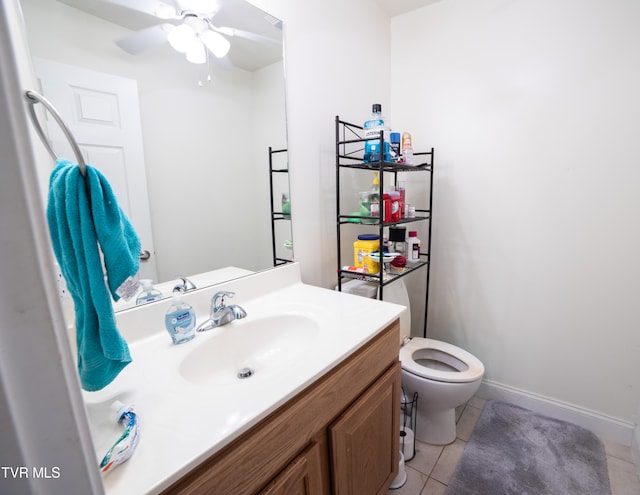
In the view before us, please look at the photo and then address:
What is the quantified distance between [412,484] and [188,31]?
76.5 inches

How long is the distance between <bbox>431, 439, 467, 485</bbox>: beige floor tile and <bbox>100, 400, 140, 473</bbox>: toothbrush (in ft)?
4.42

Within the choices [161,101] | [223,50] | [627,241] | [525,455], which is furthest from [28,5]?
[525,455]

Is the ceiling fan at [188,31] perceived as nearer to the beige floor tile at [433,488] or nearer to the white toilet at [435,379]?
the white toilet at [435,379]

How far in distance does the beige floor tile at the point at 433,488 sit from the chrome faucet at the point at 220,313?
1.09 metres

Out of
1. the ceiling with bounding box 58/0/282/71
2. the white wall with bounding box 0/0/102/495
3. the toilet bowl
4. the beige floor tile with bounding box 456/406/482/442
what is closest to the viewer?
the white wall with bounding box 0/0/102/495

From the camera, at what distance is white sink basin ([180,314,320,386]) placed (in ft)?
2.86

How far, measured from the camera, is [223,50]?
1119 millimetres

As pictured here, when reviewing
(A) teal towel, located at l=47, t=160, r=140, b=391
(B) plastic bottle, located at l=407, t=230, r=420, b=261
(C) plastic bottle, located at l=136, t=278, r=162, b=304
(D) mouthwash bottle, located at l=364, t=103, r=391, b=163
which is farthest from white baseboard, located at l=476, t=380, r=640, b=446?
(A) teal towel, located at l=47, t=160, r=140, b=391

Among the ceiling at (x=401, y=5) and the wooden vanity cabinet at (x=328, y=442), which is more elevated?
the ceiling at (x=401, y=5)

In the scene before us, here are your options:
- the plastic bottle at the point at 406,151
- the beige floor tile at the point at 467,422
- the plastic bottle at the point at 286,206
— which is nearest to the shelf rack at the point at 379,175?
the plastic bottle at the point at 406,151

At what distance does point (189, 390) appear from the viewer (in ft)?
2.23

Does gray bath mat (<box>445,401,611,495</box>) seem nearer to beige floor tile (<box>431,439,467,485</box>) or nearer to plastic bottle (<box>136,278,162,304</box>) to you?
beige floor tile (<box>431,439,467,485</box>)

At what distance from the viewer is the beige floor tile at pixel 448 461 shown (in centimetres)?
137

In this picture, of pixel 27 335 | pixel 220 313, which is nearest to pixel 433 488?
pixel 220 313
